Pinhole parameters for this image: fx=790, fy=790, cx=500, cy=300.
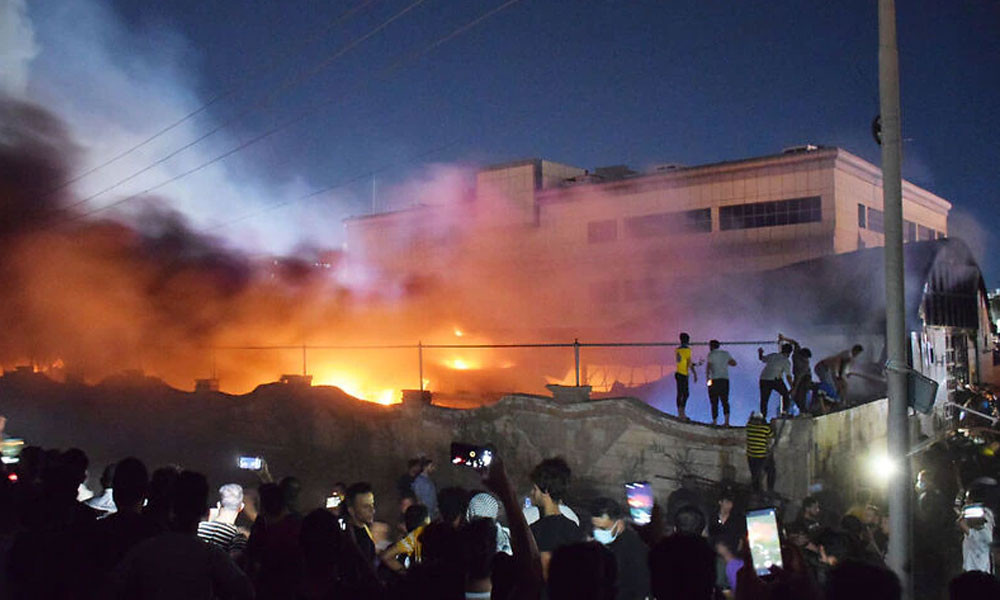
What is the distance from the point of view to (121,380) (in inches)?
817

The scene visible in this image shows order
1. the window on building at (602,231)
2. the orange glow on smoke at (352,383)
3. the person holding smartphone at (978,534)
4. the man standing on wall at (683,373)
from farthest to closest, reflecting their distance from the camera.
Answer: the window on building at (602,231), the orange glow on smoke at (352,383), the man standing on wall at (683,373), the person holding smartphone at (978,534)

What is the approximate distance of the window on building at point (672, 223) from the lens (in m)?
32.2

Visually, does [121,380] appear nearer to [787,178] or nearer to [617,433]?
[617,433]

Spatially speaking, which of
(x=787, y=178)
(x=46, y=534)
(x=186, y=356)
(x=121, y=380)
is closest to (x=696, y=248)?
(x=787, y=178)

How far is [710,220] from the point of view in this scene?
3212 cm

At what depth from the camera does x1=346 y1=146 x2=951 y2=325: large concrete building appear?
30.3 metres

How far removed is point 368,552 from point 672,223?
29033mm

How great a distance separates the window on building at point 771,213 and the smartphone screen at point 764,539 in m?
28.0

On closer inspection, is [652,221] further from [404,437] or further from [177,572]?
[177,572]

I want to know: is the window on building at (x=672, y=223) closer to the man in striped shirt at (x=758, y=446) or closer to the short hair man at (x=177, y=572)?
the man in striped shirt at (x=758, y=446)

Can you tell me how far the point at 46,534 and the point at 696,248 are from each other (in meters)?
30.2

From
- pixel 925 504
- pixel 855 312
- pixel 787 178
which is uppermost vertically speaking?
pixel 787 178

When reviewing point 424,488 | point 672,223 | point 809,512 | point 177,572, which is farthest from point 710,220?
point 177,572

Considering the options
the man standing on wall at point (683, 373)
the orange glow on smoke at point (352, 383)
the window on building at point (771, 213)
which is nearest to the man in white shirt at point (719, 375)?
the man standing on wall at point (683, 373)
